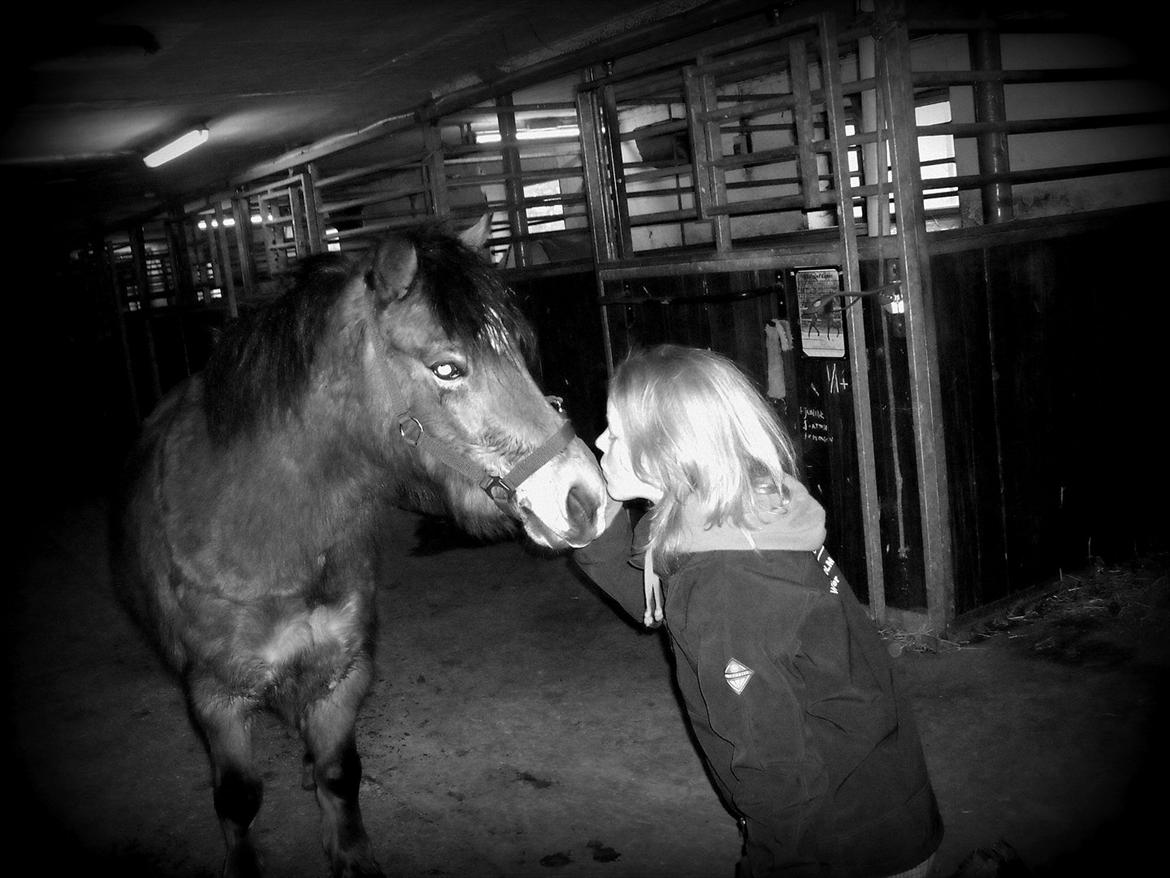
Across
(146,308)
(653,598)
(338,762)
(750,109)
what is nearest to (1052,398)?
(750,109)

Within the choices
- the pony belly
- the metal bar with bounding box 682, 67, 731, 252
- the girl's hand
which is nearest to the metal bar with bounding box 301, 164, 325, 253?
the metal bar with bounding box 682, 67, 731, 252

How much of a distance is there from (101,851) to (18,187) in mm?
11710

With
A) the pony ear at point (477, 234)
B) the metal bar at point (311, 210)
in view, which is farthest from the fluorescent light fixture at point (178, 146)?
the pony ear at point (477, 234)

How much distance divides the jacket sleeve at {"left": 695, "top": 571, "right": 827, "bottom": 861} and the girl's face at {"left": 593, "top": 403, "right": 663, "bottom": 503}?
30 cm

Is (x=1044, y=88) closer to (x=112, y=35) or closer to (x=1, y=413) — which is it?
(x=112, y=35)

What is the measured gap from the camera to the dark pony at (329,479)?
6.68 feet

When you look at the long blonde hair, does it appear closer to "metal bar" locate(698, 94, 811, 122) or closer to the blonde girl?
the blonde girl

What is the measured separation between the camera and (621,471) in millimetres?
1717

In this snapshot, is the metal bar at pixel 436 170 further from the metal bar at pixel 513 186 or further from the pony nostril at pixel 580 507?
the pony nostril at pixel 580 507

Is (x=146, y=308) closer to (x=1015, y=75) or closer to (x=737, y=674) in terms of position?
(x=1015, y=75)

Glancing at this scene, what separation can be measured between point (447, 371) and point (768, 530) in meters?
0.90

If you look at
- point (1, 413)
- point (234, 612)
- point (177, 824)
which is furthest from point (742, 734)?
point (1, 413)

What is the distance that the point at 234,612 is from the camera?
232 cm

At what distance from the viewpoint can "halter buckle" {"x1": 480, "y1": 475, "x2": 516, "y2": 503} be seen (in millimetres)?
2016
